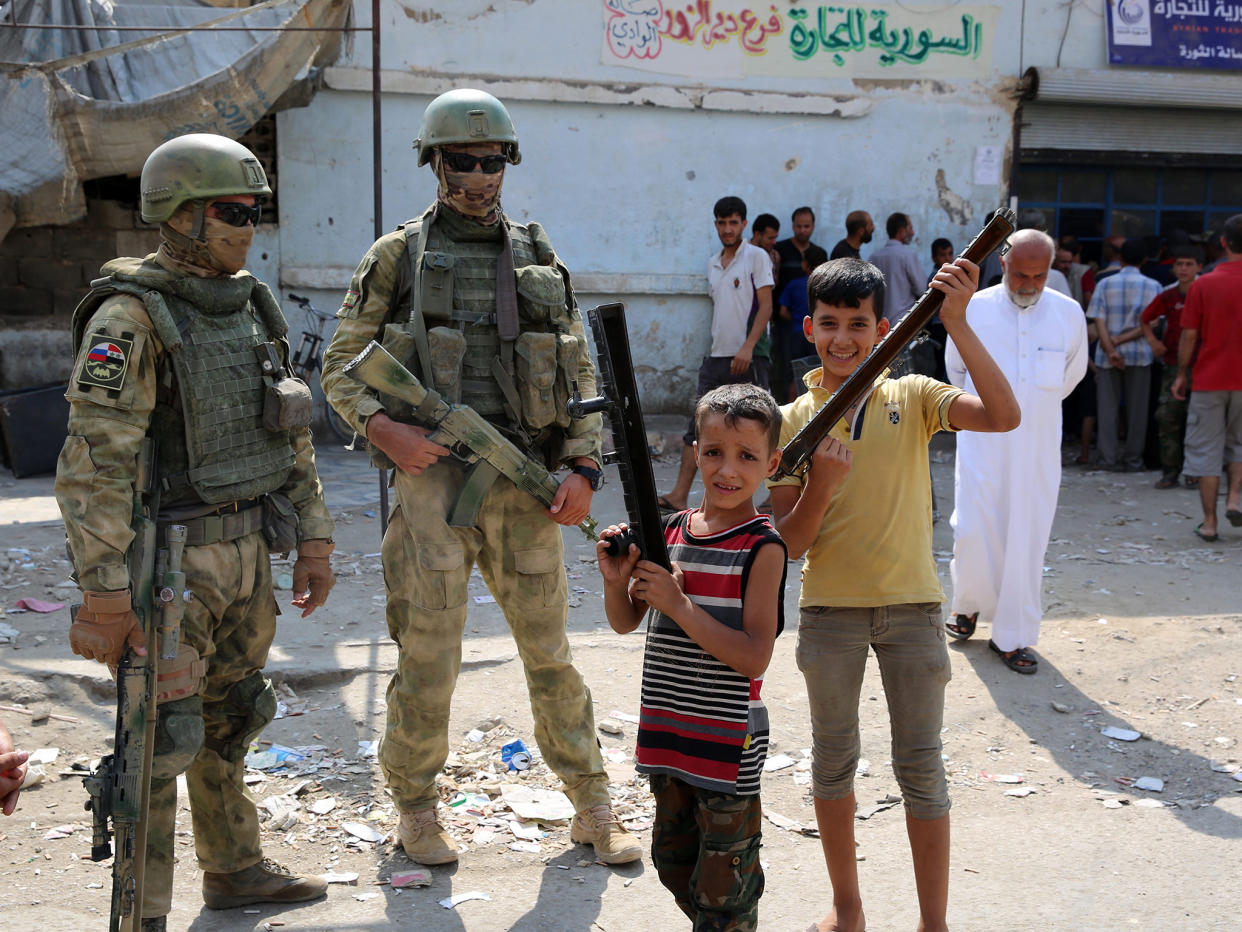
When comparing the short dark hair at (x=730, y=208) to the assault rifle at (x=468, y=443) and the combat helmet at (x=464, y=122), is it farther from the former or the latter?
the assault rifle at (x=468, y=443)

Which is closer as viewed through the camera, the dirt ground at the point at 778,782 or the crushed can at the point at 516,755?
the dirt ground at the point at 778,782

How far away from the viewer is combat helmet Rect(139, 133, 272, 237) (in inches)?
111

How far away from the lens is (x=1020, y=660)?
4.92 metres

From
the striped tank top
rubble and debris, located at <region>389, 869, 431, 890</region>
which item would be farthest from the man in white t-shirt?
the striped tank top

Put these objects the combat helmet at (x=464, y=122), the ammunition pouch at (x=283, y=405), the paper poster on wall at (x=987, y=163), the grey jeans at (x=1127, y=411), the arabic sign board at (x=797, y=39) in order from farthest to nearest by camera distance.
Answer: the paper poster on wall at (x=987, y=163) → the arabic sign board at (x=797, y=39) → the grey jeans at (x=1127, y=411) → the combat helmet at (x=464, y=122) → the ammunition pouch at (x=283, y=405)

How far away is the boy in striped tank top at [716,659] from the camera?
240cm

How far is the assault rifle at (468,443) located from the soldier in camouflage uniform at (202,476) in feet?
0.86

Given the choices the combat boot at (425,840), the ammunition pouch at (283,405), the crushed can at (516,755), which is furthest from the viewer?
the crushed can at (516,755)

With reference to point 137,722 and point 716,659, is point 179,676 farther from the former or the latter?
point 716,659

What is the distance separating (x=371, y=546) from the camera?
6617 millimetres

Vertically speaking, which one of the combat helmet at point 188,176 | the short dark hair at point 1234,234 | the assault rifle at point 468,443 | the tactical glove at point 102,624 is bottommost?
the tactical glove at point 102,624

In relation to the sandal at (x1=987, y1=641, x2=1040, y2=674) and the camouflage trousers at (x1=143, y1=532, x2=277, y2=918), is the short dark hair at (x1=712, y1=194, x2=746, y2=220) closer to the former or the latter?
the sandal at (x1=987, y1=641, x2=1040, y2=674)

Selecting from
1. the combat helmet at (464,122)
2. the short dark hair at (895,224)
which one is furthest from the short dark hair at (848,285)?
the short dark hair at (895,224)

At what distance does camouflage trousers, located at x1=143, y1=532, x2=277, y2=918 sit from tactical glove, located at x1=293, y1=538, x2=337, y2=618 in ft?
0.40
